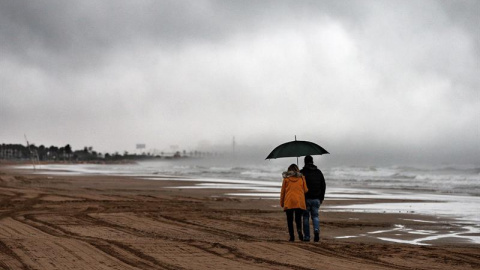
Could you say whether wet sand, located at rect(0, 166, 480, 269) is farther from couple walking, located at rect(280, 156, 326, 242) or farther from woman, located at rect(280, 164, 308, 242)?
woman, located at rect(280, 164, 308, 242)

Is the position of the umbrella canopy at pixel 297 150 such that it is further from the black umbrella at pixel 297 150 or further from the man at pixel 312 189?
the man at pixel 312 189

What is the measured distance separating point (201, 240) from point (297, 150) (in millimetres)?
2841

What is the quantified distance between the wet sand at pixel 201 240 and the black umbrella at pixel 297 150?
1.87 metres

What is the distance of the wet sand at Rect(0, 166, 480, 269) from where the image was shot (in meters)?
10.0

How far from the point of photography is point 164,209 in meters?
20.7

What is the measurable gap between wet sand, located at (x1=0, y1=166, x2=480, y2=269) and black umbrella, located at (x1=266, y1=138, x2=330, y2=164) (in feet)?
6.13

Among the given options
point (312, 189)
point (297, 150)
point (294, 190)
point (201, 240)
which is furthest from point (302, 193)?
point (201, 240)

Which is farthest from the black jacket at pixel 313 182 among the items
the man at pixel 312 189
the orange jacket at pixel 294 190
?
the orange jacket at pixel 294 190

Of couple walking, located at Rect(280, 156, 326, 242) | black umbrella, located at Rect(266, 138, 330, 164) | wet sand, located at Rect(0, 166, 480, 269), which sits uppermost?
black umbrella, located at Rect(266, 138, 330, 164)

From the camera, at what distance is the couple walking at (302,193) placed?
12.7 metres

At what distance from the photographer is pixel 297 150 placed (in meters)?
12.9

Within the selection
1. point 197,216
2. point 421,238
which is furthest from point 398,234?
point 197,216

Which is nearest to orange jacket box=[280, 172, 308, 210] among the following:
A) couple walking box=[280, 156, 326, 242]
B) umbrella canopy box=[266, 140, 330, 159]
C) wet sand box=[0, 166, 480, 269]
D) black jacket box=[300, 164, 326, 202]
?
couple walking box=[280, 156, 326, 242]

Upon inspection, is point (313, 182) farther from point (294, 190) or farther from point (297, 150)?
point (297, 150)
